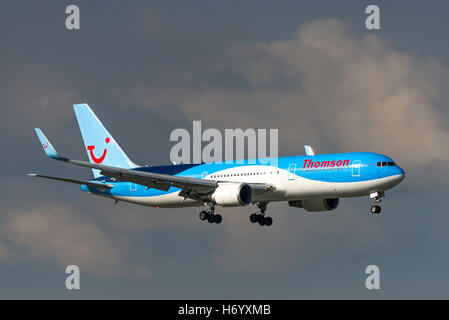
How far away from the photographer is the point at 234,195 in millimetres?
76188

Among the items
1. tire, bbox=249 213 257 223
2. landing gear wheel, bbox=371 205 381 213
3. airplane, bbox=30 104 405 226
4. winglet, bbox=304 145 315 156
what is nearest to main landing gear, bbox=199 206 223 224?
airplane, bbox=30 104 405 226

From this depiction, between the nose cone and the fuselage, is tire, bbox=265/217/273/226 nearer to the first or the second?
the fuselage

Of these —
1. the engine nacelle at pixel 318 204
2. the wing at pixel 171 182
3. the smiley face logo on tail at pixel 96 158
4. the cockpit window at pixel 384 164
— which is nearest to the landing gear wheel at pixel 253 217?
the engine nacelle at pixel 318 204

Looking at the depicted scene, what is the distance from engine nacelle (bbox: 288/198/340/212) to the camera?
3305 inches

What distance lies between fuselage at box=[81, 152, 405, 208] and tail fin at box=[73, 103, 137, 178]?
12.3 m

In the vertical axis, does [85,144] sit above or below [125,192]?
above

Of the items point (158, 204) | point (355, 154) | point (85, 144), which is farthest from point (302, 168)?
point (85, 144)

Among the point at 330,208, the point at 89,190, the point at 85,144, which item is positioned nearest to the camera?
the point at 330,208

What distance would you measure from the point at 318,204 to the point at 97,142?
93.5 feet

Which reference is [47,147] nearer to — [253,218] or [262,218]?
[253,218]
